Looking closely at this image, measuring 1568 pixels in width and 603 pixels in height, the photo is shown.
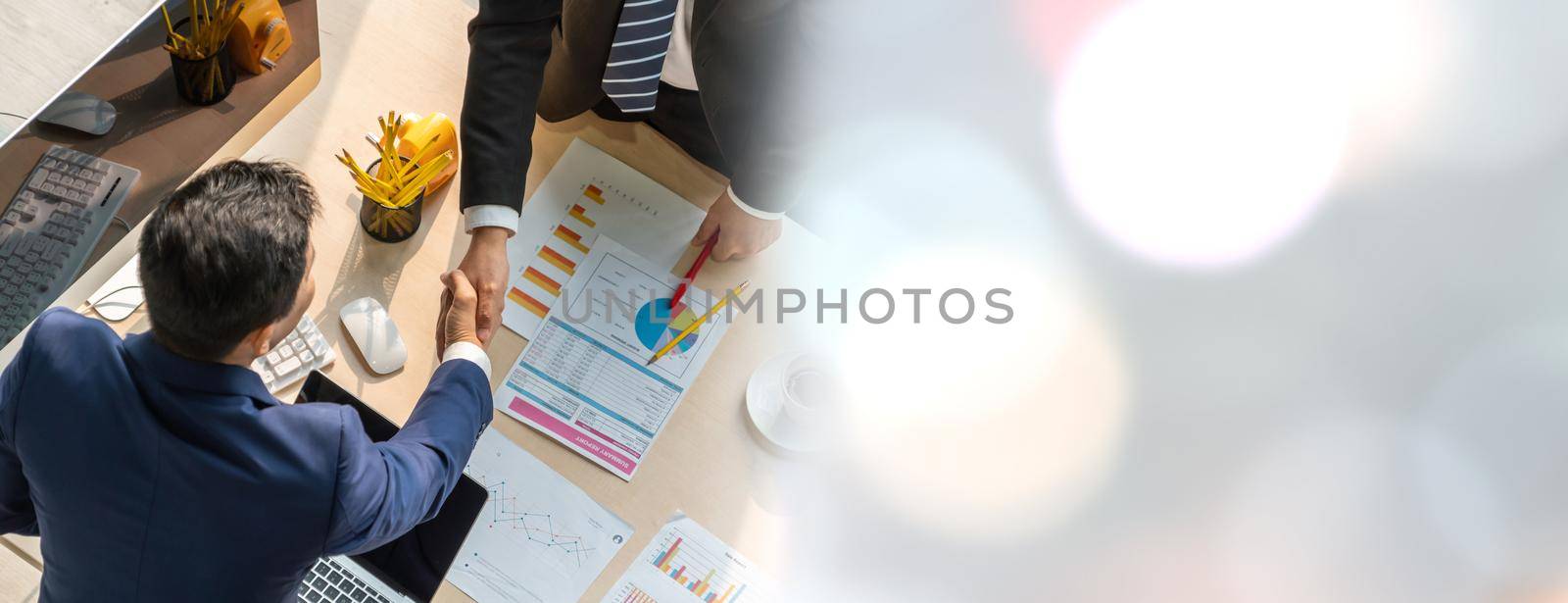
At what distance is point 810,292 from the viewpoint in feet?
4.43

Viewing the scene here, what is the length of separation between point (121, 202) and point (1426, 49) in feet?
7.15

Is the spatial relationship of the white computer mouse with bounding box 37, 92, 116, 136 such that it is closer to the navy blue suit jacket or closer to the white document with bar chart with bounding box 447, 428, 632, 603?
the navy blue suit jacket

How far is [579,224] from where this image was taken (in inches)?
51.9

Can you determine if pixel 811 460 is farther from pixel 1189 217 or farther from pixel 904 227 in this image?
pixel 1189 217

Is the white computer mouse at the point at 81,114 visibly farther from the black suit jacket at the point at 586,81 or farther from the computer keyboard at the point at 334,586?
the computer keyboard at the point at 334,586

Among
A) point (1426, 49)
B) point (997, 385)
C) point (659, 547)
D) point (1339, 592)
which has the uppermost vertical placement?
point (1426, 49)

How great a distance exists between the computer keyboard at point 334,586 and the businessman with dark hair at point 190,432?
19 cm

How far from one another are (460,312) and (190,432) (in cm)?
37

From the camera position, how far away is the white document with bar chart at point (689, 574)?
1.18m

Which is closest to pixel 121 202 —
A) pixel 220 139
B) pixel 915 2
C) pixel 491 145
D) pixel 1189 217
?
pixel 220 139

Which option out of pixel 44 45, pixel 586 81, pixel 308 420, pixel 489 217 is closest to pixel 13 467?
pixel 308 420

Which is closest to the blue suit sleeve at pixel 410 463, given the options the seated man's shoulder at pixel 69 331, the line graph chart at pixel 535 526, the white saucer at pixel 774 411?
the line graph chart at pixel 535 526

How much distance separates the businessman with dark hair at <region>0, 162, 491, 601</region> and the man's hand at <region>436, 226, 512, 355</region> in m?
0.30

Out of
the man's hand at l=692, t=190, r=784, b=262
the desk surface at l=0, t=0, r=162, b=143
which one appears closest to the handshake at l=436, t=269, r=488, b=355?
the man's hand at l=692, t=190, r=784, b=262
